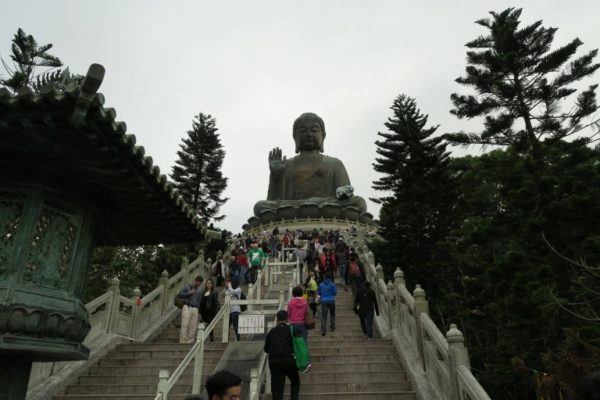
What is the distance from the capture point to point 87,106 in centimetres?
303

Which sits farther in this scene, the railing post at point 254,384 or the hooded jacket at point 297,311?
the hooded jacket at point 297,311

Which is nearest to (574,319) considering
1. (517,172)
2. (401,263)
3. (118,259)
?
(517,172)

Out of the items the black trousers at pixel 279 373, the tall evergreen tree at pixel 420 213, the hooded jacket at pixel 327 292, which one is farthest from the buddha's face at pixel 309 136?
the black trousers at pixel 279 373

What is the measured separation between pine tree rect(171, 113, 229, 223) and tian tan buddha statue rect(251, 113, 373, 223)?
7.75 feet

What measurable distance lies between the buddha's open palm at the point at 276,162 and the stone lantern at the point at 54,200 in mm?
21008

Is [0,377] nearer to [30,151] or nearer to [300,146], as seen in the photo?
[30,151]

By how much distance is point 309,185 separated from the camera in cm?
2594

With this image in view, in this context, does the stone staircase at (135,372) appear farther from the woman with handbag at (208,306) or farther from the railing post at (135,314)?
the woman with handbag at (208,306)

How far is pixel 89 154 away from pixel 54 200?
59 centimetres

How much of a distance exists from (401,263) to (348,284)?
4.36 metres

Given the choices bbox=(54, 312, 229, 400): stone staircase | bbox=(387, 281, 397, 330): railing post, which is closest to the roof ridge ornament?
bbox=(54, 312, 229, 400): stone staircase

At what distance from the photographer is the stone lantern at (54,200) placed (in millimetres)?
3078

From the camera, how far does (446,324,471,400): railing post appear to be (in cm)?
481

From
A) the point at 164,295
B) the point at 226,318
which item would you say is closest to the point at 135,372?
the point at 226,318
